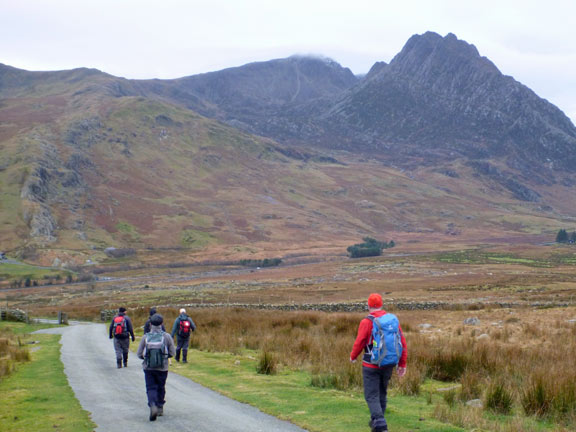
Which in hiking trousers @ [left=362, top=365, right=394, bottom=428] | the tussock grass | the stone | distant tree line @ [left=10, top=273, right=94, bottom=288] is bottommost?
distant tree line @ [left=10, top=273, right=94, bottom=288]

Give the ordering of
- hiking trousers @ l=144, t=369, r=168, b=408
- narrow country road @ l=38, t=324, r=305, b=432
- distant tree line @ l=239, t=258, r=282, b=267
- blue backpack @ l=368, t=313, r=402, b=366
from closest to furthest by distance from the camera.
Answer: blue backpack @ l=368, t=313, r=402, b=366
narrow country road @ l=38, t=324, r=305, b=432
hiking trousers @ l=144, t=369, r=168, b=408
distant tree line @ l=239, t=258, r=282, b=267

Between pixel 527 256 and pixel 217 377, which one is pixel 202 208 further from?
pixel 217 377

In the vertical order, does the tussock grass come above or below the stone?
below

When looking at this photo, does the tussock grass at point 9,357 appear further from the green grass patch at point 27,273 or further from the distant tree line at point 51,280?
the green grass patch at point 27,273

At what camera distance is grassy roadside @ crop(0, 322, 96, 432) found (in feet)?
34.4

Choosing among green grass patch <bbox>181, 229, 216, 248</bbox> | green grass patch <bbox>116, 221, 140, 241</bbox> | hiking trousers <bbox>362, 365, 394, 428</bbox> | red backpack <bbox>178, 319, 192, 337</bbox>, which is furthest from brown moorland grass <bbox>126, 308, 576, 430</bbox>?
green grass patch <bbox>116, 221, 140, 241</bbox>

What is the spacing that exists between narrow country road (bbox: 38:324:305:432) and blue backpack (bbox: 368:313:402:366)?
210 cm

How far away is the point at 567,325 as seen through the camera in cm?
2291

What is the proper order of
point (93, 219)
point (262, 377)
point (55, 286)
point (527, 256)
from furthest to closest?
point (93, 219)
point (527, 256)
point (55, 286)
point (262, 377)

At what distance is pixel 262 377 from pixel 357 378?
3.04m

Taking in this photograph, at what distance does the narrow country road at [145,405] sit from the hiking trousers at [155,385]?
373 mm

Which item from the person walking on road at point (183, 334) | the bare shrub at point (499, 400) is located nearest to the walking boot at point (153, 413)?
the bare shrub at point (499, 400)

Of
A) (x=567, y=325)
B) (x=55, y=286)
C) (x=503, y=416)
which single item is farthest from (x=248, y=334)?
(x=55, y=286)

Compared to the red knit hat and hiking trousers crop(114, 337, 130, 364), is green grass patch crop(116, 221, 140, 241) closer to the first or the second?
hiking trousers crop(114, 337, 130, 364)
